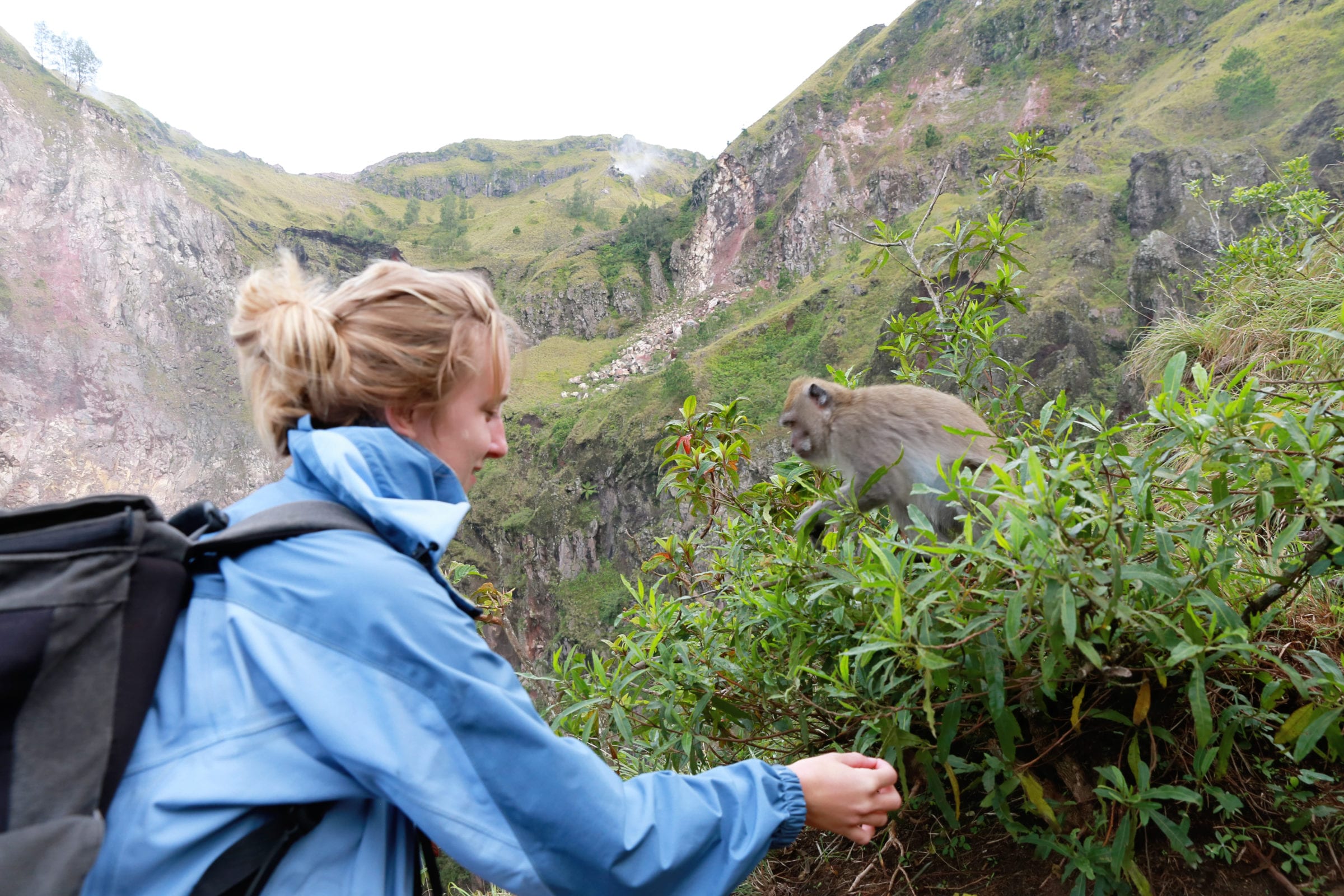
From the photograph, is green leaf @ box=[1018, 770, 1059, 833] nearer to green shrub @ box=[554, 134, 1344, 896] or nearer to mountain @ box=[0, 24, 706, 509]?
green shrub @ box=[554, 134, 1344, 896]

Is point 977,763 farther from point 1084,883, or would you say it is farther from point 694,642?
point 694,642

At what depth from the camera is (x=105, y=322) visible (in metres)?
40.0

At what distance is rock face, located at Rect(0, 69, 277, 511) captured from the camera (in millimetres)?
35812

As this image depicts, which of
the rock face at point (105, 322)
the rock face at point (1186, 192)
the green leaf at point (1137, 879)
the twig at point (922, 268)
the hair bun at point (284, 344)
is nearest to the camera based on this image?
the hair bun at point (284, 344)

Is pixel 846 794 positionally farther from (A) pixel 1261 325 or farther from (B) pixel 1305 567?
(A) pixel 1261 325

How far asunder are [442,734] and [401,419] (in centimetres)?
54

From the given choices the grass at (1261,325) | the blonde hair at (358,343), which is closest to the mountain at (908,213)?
the grass at (1261,325)

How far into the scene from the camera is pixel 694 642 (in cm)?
186


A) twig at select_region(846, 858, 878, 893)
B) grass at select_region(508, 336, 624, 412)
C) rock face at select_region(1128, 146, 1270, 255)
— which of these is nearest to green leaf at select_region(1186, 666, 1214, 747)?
twig at select_region(846, 858, 878, 893)

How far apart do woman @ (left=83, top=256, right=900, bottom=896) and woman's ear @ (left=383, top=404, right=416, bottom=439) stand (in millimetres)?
87

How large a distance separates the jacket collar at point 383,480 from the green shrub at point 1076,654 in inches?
29.3

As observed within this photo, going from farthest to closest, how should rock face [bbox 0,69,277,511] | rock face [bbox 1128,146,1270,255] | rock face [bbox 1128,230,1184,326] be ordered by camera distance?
rock face [bbox 0,69,277,511] < rock face [bbox 1128,146,1270,255] < rock face [bbox 1128,230,1184,326]

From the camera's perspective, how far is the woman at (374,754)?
0.81m

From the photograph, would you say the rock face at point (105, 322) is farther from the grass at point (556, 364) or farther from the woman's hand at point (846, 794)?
the woman's hand at point (846, 794)
